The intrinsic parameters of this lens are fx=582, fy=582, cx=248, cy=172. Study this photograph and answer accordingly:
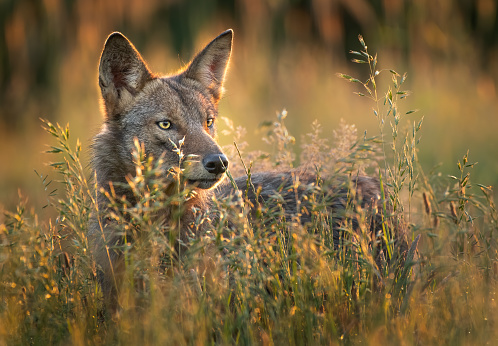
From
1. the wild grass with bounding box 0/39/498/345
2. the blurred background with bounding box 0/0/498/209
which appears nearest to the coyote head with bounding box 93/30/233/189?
the wild grass with bounding box 0/39/498/345

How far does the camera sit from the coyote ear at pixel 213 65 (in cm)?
478

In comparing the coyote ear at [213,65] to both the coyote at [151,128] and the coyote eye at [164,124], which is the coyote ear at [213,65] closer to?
the coyote at [151,128]

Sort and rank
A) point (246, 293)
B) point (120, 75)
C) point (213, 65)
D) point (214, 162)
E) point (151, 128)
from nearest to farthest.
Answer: point (246, 293) → point (214, 162) → point (151, 128) → point (120, 75) → point (213, 65)

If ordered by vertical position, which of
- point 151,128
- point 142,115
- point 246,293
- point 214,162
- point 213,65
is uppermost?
point 213,65

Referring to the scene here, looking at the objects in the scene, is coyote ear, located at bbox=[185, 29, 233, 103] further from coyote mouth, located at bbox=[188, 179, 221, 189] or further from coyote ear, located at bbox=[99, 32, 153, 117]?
coyote mouth, located at bbox=[188, 179, 221, 189]

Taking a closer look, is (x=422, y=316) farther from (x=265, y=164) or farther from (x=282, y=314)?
(x=265, y=164)

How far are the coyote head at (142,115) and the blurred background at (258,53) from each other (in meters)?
4.13

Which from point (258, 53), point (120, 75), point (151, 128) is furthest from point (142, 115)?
point (258, 53)

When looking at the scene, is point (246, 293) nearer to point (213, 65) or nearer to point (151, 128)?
point (151, 128)

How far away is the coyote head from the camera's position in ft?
13.6

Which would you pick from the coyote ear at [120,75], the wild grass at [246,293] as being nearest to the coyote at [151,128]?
the coyote ear at [120,75]

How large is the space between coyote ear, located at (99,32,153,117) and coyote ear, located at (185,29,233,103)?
0.46m

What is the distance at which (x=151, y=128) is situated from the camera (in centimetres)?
423

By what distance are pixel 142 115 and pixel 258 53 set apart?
648 cm
